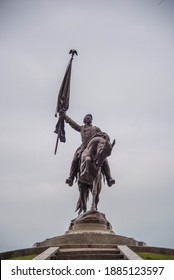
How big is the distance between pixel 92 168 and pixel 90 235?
3691mm

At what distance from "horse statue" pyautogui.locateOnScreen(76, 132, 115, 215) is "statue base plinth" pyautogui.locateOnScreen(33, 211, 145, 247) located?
0.72m

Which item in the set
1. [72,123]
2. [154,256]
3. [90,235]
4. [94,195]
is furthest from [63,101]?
[154,256]

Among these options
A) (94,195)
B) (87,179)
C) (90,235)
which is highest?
(87,179)

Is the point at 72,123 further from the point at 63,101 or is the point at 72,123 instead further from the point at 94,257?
the point at 94,257

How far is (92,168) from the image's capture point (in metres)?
17.3

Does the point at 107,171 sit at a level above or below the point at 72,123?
below

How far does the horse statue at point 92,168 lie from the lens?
16.7m

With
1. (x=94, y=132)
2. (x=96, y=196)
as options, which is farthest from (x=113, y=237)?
(x=94, y=132)

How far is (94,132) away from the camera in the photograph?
18.8 m

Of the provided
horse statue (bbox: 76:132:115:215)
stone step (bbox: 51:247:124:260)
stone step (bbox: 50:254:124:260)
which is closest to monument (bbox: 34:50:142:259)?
horse statue (bbox: 76:132:115:215)

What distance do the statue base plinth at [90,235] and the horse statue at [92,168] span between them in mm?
722

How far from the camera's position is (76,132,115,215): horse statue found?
16.7m

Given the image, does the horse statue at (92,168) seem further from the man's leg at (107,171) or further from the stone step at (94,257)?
the stone step at (94,257)
